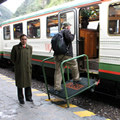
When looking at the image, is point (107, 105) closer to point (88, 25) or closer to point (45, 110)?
point (45, 110)

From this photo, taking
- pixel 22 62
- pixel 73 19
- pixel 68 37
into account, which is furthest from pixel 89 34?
pixel 22 62

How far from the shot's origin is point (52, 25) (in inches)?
257

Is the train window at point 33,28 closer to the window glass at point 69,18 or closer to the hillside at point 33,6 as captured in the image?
the window glass at point 69,18

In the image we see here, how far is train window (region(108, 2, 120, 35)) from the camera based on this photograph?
4414 mm

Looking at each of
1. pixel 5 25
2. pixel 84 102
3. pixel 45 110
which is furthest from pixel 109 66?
pixel 5 25

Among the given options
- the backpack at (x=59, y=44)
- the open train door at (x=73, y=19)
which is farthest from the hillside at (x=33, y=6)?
the backpack at (x=59, y=44)

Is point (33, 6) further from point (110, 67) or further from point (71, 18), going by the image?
point (110, 67)

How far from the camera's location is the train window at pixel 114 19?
4.41 meters

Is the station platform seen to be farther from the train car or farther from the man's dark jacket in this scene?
the train car

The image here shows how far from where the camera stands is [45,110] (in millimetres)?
3801

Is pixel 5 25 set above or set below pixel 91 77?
above

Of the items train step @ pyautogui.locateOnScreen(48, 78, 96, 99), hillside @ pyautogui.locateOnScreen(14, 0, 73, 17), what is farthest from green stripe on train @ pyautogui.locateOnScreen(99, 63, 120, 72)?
hillside @ pyautogui.locateOnScreen(14, 0, 73, 17)

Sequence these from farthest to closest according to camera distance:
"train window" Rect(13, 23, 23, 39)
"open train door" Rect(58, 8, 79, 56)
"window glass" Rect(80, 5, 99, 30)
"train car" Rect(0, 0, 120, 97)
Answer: "train window" Rect(13, 23, 23, 39) < "window glass" Rect(80, 5, 99, 30) < "open train door" Rect(58, 8, 79, 56) < "train car" Rect(0, 0, 120, 97)

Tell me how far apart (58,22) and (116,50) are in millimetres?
2478
